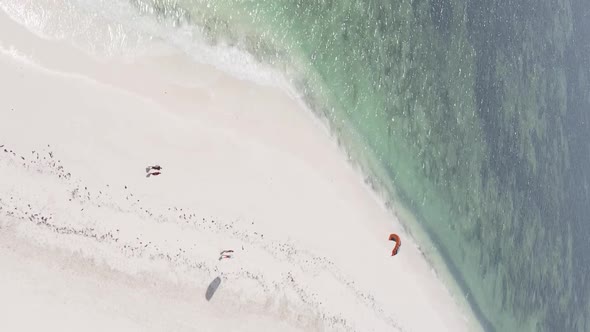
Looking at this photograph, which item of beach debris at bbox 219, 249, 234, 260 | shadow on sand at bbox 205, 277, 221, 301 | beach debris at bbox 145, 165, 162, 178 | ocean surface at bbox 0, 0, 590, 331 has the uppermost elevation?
ocean surface at bbox 0, 0, 590, 331

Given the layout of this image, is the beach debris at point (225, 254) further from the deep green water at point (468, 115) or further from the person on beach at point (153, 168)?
the deep green water at point (468, 115)

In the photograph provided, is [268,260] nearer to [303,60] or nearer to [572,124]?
[303,60]

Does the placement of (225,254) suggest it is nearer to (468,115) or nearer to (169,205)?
(169,205)

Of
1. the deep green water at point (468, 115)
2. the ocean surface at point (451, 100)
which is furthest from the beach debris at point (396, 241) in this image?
the deep green water at point (468, 115)

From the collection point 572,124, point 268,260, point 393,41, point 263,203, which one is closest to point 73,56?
point 263,203

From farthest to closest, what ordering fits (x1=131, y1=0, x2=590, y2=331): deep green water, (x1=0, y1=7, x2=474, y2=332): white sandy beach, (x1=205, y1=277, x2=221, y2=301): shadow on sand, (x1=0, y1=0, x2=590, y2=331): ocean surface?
(x1=131, y1=0, x2=590, y2=331): deep green water, (x1=0, y1=0, x2=590, y2=331): ocean surface, (x1=205, y1=277, x2=221, y2=301): shadow on sand, (x1=0, y1=7, x2=474, y2=332): white sandy beach

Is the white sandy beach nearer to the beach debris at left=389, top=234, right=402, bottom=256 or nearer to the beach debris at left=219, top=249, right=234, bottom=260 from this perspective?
the beach debris at left=219, top=249, right=234, bottom=260

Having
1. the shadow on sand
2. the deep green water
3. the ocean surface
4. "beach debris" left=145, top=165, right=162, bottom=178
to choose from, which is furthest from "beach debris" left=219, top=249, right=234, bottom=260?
the deep green water
